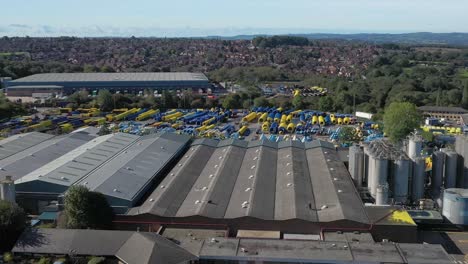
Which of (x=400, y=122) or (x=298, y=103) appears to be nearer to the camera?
(x=400, y=122)

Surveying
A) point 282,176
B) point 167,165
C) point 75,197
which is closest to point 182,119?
point 167,165

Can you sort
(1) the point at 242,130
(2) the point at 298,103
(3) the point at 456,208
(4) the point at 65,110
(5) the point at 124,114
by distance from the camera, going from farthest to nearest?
(2) the point at 298,103 < (4) the point at 65,110 < (5) the point at 124,114 < (1) the point at 242,130 < (3) the point at 456,208

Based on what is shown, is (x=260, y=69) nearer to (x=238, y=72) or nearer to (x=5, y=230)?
(x=238, y=72)

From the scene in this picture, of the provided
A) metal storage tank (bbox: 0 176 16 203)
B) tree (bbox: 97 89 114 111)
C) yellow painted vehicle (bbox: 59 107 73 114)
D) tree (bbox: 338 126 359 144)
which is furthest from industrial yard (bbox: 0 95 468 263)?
tree (bbox: 97 89 114 111)

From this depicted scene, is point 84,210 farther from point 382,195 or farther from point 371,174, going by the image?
point 371,174

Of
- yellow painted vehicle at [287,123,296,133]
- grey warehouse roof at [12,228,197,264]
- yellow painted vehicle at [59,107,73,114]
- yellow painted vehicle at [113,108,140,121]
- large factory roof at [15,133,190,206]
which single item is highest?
large factory roof at [15,133,190,206]

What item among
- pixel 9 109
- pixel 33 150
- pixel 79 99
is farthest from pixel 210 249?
pixel 79 99

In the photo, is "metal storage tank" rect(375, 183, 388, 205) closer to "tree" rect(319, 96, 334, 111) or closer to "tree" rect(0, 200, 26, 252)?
"tree" rect(0, 200, 26, 252)
